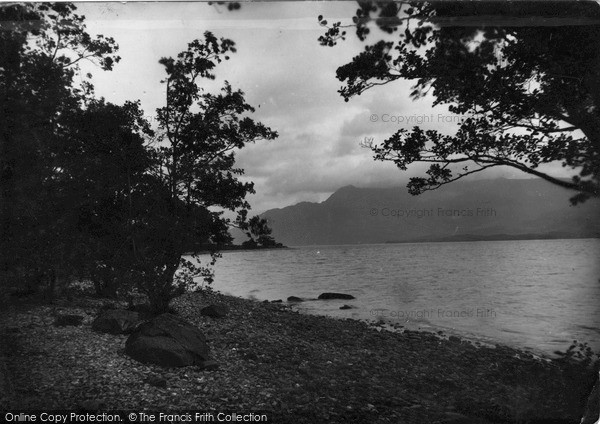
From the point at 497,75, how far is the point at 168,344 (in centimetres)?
400

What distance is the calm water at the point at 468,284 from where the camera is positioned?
125 inches

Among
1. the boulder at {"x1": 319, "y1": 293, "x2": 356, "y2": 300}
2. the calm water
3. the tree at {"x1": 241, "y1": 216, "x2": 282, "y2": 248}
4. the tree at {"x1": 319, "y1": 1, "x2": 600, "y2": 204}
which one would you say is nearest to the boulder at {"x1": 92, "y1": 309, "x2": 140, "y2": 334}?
the calm water

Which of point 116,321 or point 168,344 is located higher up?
point 116,321

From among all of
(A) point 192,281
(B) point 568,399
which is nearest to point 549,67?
(B) point 568,399

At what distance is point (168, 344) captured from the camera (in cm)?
309

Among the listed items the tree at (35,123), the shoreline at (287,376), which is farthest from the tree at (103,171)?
the shoreline at (287,376)

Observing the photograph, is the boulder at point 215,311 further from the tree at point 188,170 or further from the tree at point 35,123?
the tree at point 35,123

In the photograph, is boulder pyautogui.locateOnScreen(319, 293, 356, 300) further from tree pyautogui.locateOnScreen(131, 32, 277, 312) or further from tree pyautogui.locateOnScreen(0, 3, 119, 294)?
tree pyautogui.locateOnScreen(0, 3, 119, 294)

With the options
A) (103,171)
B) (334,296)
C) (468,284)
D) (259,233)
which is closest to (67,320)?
(103,171)

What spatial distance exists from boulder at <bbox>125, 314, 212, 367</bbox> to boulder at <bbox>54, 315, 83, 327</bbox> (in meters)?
0.59

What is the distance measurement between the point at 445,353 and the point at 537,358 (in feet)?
3.15

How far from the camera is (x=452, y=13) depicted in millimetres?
2955

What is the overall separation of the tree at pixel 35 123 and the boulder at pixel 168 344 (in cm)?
103

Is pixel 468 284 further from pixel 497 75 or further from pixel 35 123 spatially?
pixel 35 123
